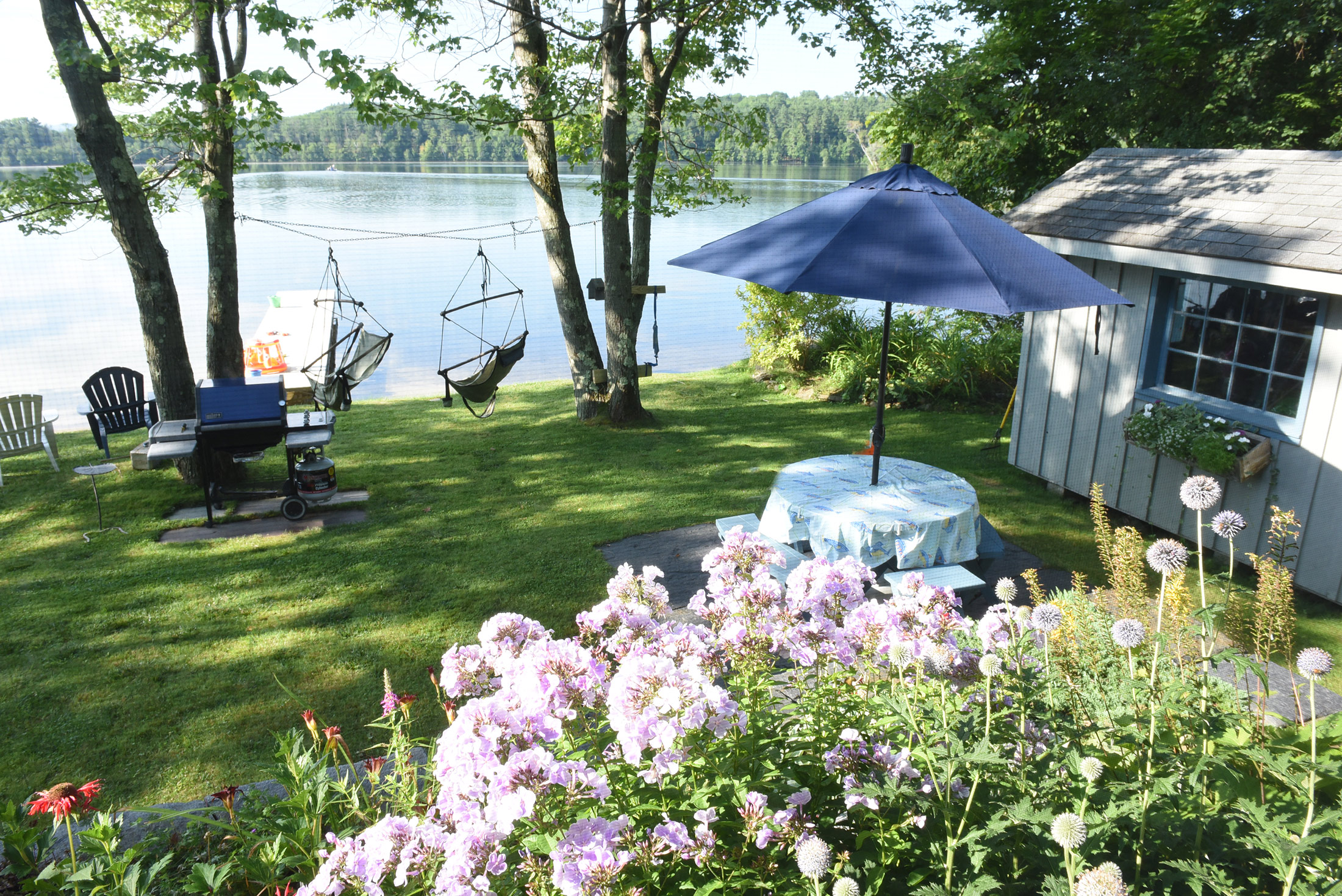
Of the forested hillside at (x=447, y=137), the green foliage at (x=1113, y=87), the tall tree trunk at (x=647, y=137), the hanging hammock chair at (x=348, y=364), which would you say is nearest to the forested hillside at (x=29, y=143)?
the forested hillside at (x=447, y=137)

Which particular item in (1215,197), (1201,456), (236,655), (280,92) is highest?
(280,92)

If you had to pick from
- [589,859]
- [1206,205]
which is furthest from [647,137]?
[589,859]

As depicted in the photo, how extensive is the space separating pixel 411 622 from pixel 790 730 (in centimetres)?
311

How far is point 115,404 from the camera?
25.0 ft

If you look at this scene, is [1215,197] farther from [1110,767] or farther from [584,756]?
[584,756]

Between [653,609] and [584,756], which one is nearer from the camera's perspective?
[584,756]

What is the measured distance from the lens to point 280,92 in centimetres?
627

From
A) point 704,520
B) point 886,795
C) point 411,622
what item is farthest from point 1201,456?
point 411,622

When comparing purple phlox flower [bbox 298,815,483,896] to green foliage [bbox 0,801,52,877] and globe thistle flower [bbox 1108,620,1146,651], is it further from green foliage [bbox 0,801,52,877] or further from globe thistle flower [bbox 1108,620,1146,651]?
globe thistle flower [bbox 1108,620,1146,651]

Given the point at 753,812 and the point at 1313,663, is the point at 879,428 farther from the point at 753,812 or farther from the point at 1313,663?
the point at 753,812

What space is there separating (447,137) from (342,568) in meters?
15.0

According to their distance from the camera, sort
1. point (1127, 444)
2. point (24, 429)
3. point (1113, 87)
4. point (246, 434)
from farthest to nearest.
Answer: point (1113, 87), point (24, 429), point (246, 434), point (1127, 444)

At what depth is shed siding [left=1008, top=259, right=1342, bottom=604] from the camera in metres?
4.61

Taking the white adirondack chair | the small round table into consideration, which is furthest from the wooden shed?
the white adirondack chair
